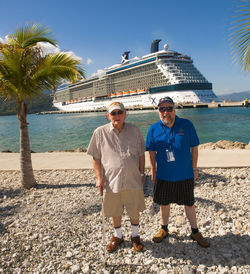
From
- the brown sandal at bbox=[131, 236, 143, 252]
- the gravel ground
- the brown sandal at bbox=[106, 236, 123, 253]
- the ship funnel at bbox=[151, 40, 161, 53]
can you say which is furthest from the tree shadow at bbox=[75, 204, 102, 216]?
the ship funnel at bbox=[151, 40, 161, 53]

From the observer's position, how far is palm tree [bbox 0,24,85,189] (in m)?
3.88

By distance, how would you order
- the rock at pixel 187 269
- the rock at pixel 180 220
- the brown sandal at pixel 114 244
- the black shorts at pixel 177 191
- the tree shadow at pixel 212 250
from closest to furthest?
the rock at pixel 187 269 < the tree shadow at pixel 212 250 < the black shorts at pixel 177 191 < the brown sandal at pixel 114 244 < the rock at pixel 180 220

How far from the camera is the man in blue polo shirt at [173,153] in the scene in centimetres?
226

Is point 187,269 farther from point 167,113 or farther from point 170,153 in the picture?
point 167,113

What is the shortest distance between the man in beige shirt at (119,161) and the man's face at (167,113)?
1.05 feet

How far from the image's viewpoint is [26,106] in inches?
172

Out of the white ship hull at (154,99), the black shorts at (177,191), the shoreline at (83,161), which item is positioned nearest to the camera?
the black shorts at (177,191)

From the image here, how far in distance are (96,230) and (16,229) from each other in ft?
3.76

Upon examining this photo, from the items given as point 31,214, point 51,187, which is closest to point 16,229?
point 31,214

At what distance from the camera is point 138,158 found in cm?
235

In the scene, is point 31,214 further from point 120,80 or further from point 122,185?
point 120,80

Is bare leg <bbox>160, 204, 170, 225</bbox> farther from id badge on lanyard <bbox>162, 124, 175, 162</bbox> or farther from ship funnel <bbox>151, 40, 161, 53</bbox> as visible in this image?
ship funnel <bbox>151, 40, 161, 53</bbox>

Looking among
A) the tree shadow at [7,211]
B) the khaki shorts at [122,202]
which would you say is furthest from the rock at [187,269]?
the tree shadow at [7,211]

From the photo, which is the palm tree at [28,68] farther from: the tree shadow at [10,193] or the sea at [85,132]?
the sea at [85,132]
